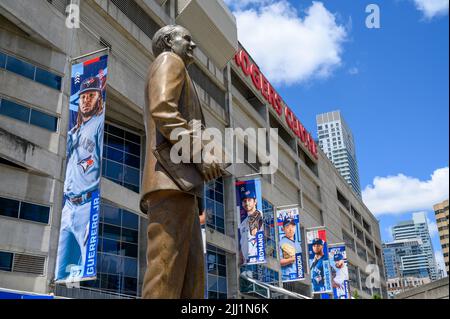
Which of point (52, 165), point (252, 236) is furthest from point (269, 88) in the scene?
point (52, 165)

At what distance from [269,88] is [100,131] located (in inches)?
1149

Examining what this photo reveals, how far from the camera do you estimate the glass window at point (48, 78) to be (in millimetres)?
18750

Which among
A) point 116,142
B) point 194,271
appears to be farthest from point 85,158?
point 194,271

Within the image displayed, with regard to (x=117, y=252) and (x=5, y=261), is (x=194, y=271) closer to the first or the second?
(x=5, y=261)

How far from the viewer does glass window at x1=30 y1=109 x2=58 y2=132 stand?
718 inches

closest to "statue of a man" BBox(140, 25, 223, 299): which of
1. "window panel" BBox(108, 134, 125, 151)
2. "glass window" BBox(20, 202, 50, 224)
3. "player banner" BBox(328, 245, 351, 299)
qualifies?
"glass window" BBox(20, 202, 50, 224)

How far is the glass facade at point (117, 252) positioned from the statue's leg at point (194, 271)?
17.1 meters

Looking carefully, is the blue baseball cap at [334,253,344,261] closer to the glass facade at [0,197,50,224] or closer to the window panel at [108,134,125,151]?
the window panel at [108,134,125,151]

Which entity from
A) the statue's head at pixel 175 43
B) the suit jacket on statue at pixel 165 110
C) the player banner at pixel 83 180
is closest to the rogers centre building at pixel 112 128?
the player banner at pixel 83 180

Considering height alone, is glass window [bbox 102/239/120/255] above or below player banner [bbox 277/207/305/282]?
below

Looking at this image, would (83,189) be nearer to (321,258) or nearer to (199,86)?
(199,86)

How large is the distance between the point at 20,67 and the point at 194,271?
16369mm

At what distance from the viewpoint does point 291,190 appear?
44750 millimetres

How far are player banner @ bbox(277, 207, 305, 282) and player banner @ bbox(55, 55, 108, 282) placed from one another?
1797 centimetres
